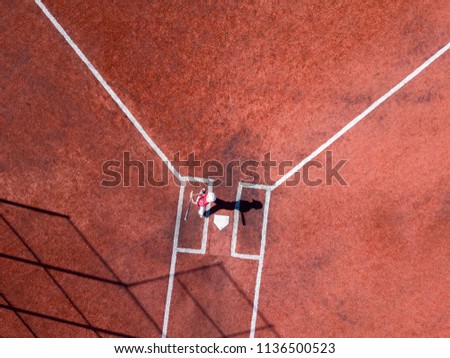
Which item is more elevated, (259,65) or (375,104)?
(259,65)

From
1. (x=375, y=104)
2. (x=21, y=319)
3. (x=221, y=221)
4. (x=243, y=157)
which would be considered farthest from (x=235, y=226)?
(x=21, y=319)

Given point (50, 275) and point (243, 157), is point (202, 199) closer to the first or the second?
point (243, 157)

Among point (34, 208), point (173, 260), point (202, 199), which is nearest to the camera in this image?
point (202, 199)

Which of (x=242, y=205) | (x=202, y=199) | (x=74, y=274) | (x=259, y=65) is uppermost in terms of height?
(x=259, y=65)

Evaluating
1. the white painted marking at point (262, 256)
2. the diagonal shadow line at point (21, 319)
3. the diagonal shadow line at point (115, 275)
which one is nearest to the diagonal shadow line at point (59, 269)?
the diagonal shadow line at point (115, 275)

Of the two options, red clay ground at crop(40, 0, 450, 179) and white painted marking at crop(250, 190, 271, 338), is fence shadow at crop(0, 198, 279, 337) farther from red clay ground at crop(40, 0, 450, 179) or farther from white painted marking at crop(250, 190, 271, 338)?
red clay ground at crop(40, 0, 450, 179)
